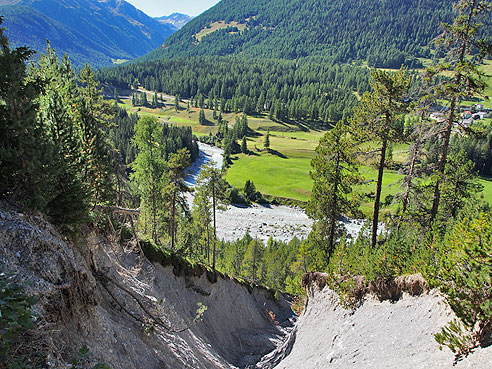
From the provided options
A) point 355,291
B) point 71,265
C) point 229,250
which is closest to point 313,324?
point 355,291

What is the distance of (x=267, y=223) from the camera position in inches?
3162

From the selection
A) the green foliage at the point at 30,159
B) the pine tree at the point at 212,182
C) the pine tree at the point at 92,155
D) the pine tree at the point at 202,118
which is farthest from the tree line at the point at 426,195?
the pine tree at the point at 202,118

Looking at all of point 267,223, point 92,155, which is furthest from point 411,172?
point 267,223

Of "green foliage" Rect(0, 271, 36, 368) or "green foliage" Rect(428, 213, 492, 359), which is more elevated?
"green foliage" Rect(0, 271, 36, 368)

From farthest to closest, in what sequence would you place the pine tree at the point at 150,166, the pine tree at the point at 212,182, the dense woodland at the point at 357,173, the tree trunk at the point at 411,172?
the pine tree at the point at 150,166 → the pine tree at the point at 212,182 → the tree trunk at the point at 411,172 → the dense woodland at the point at 357,173

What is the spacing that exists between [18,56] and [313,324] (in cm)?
1947

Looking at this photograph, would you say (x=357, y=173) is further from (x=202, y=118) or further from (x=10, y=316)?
(x=202, y=118)

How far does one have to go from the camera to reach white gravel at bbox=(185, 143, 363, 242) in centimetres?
7338

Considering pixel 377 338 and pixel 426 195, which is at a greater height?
pixel 426 195

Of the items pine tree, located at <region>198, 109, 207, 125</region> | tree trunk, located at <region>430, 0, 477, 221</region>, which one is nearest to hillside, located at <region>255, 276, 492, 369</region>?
tree trunk, located at <region>430, 0, 477, 221</region>

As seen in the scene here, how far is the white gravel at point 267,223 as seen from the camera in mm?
73375

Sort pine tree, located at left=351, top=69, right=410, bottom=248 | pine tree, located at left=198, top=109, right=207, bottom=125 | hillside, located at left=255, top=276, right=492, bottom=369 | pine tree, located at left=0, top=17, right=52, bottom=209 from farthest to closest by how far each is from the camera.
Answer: pine tree, located at left=198, top=109, right=207, bottom=125, pine tree, located at left=351, top=69, right=410, bottom=248, hillside, located at left=255, top=276, right=492, bottom=369, pine tree, located at left=0, top=17, right=52, bottom=209

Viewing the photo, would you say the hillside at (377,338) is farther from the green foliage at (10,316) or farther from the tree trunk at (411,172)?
the green foliage at (10,316)

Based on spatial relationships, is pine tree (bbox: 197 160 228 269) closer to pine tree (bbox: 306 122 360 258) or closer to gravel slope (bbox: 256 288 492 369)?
pine tree (bbox: 306 122 360 258)
